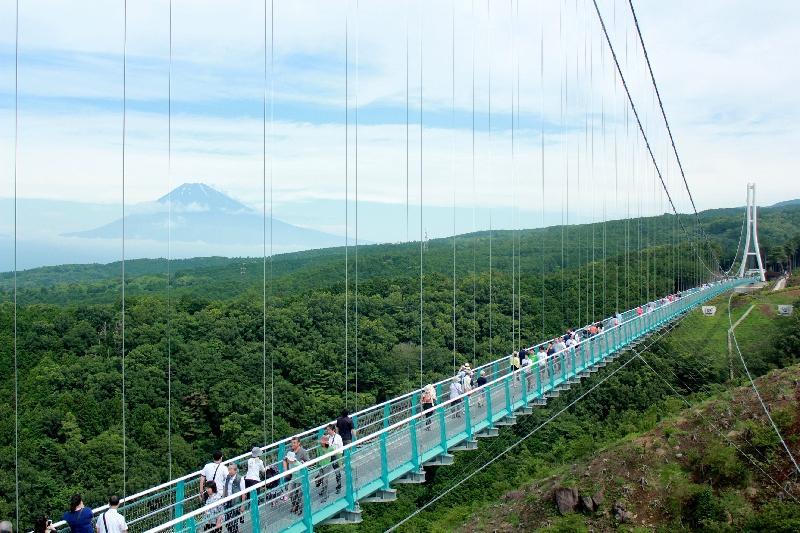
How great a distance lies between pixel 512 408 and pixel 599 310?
1292 inches

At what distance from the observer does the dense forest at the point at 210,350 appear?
25375mm

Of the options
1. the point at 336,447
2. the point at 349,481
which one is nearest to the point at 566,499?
the point at 336,447

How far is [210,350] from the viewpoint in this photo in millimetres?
31438

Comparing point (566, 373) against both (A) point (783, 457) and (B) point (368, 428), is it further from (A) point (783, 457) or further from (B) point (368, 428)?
(A) point (783, 457)

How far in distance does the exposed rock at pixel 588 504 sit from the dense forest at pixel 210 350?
686cm

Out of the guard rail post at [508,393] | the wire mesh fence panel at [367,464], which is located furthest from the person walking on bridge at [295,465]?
the guard rail post at [508,393]

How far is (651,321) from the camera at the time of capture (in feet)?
87.5

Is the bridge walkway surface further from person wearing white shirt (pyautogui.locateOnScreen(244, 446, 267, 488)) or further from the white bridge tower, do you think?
the white bridge tower

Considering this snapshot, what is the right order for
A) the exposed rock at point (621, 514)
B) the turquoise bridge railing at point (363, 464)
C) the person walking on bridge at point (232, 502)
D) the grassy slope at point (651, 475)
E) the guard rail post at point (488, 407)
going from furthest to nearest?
1. the exposed rock at point (621, 514)
2. the grassy slope at point (651, 475)
3. the guard rail post at point (488, 407)
4. the turquoise bridge railing at point (363, 464)
5. the person walking on bridge at point (232, 502)

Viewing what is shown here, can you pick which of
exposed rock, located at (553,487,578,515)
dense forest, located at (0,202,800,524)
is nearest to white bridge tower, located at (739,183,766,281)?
dense forest, located at (0,202,800,524)

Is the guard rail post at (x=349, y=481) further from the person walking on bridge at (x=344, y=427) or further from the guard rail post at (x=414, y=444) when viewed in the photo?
the guard rail post at (x=414, y=444)

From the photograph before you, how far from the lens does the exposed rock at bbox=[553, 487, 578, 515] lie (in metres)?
24.3

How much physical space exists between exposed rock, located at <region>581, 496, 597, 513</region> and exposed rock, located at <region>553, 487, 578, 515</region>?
36cm

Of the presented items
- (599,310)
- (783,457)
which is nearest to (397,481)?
(783,457)
